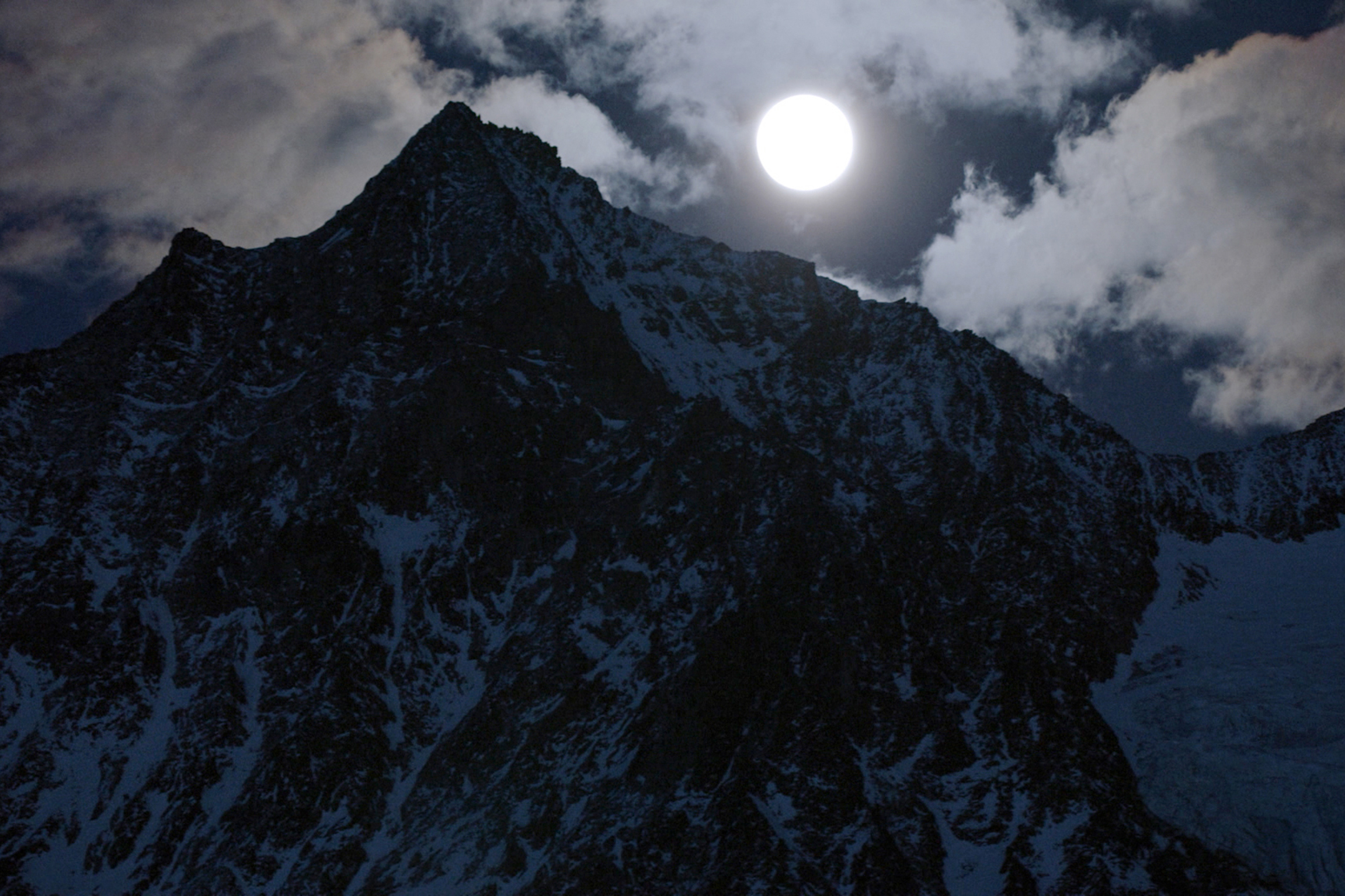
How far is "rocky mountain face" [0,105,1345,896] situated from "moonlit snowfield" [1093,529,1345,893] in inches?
105

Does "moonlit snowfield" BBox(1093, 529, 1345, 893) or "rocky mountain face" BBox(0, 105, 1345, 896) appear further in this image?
"rocky mountain face" BBox(0, 105, 1345, 896)

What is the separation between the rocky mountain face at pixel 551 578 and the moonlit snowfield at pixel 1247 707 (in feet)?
8.72

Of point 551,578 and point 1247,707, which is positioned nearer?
point 1247,707

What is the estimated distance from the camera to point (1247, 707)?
118m

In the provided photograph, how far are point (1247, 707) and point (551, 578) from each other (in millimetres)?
75145

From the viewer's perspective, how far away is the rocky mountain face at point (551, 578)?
119 meters

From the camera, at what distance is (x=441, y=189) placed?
192m

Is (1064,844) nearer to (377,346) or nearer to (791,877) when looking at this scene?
(791,877)

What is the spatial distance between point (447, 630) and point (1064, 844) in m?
69.4

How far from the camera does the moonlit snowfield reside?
341 ft

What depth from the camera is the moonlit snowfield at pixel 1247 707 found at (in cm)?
10400

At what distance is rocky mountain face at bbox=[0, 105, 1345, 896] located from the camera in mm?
118625

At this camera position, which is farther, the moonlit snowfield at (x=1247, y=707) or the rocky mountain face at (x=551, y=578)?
the rocky mountain face at (x=551, y=578)

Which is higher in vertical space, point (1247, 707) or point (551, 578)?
point (1247, 707)
